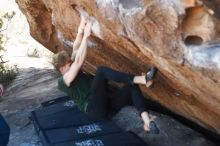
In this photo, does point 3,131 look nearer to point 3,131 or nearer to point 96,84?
point 3,131

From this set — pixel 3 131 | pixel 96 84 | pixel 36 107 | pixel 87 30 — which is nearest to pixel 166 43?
pixel 96 84

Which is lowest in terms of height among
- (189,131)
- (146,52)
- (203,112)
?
(189,131)

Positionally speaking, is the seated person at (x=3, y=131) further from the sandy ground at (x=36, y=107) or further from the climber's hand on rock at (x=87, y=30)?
the sandy ground at (x=36, y=107)

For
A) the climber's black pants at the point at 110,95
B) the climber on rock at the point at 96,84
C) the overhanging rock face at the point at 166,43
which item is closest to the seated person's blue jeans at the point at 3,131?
the climber on rock at the point at 96,84

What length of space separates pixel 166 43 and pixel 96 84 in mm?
1293

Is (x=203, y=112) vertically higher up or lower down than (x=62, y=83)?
lower down

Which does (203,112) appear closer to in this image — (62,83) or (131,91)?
(131,91)

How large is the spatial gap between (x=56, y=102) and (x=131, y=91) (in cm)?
445

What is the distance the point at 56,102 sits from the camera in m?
10.3

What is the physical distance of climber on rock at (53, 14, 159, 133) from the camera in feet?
19.4

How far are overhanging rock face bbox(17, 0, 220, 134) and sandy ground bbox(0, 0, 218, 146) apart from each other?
753 millimetres

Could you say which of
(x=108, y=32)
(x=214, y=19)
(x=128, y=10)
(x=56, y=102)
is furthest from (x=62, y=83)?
(x=56, y=102)

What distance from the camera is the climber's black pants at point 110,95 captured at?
234 inches

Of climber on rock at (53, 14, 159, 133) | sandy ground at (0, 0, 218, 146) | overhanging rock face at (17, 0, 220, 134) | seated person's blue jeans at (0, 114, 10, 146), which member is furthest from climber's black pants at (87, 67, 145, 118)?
sandy ground at (0, 0, 218, 146)
